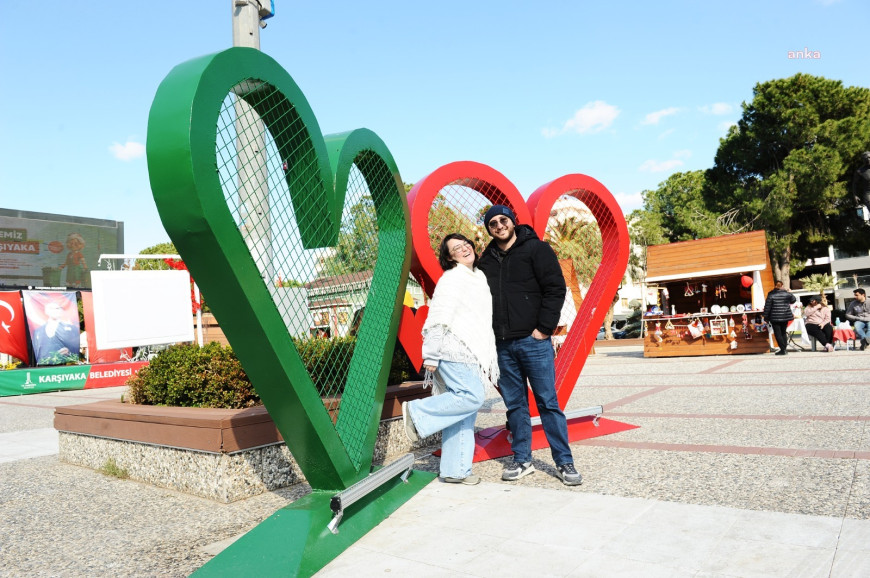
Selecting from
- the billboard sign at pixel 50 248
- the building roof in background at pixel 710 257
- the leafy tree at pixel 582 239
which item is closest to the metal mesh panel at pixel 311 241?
the leafy tree at pixel 582 239

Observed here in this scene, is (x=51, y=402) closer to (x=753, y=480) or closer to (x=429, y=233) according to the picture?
(x=429, y=233)

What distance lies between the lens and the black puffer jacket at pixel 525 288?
3920 mm

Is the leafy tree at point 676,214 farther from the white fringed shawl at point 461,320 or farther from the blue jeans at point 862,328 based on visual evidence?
the white fringed shawl at point 461,320

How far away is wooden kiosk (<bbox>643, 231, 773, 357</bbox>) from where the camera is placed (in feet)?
47.6

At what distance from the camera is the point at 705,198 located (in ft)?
111

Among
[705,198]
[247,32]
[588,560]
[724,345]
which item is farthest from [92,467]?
[705,198]

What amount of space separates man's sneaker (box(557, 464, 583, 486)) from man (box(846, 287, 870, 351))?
39.9ft

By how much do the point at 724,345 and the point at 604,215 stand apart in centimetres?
1051

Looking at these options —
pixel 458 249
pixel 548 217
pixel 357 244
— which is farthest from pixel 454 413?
pixel 548 217

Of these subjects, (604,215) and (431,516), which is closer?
(431,516)

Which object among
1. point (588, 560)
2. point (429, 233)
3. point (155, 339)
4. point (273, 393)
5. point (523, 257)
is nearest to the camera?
point (588, 560)

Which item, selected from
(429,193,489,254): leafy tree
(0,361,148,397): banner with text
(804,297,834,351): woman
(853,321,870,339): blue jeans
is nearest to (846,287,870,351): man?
(853,321,870,339): blue jeans

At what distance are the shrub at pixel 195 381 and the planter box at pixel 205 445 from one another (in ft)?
0.54

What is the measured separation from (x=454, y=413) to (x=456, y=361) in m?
0.32
